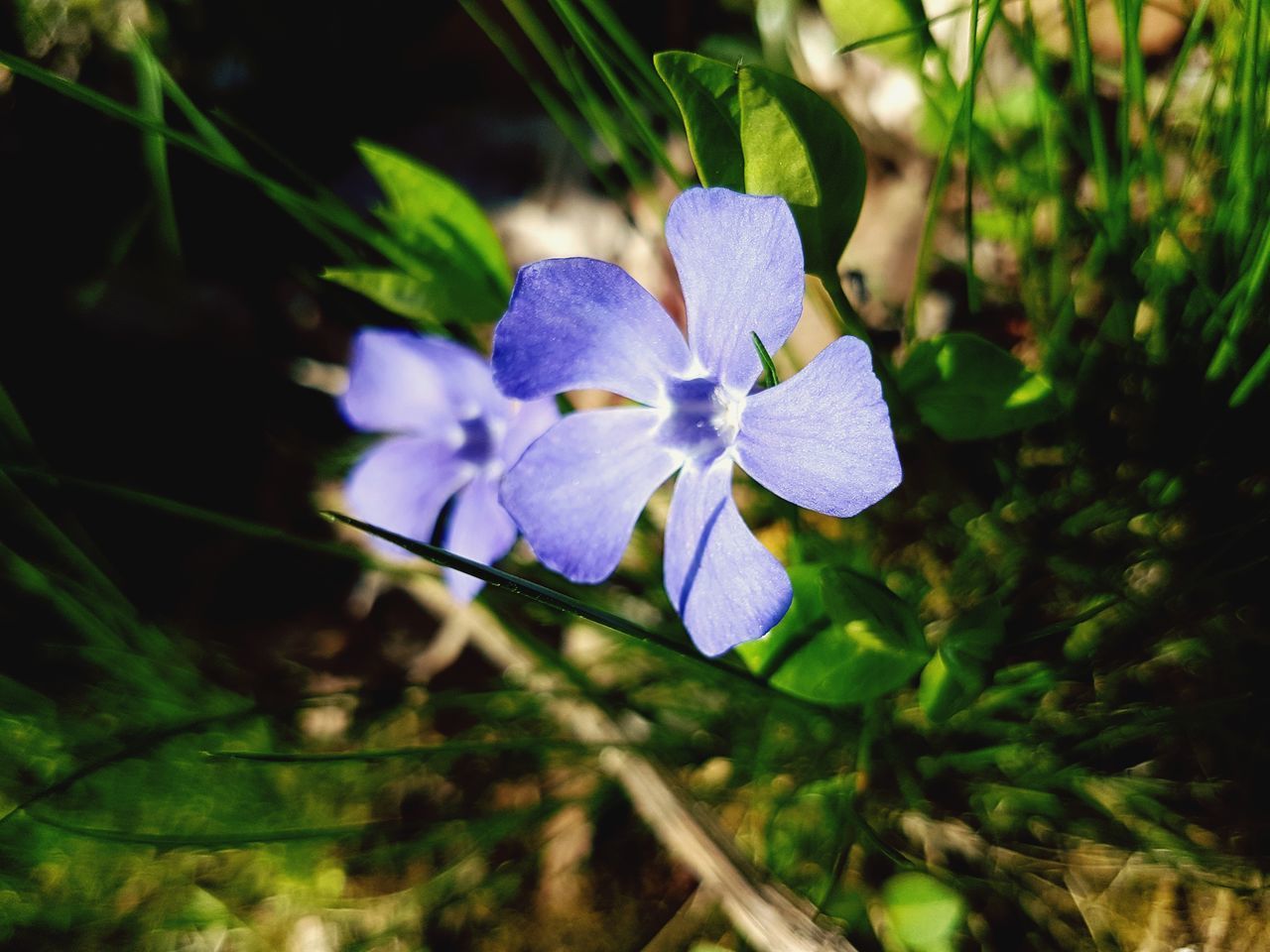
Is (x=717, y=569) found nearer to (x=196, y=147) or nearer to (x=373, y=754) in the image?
(x=373, y=754)

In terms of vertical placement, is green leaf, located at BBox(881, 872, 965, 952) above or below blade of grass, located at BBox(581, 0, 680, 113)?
below

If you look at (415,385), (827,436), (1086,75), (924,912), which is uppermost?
(415,385)

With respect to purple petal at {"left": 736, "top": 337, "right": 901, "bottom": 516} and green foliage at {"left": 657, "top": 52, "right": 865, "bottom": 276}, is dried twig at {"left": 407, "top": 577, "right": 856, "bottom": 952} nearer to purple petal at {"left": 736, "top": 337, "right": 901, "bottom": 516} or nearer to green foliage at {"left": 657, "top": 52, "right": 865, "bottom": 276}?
purple petal at {"left": 736, "top": 337, "right": 901, "bottom": 516}

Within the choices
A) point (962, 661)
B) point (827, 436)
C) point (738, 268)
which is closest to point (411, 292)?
point (738, 268)

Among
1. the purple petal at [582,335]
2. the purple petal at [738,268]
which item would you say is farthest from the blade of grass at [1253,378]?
the purple petal at [582,335]

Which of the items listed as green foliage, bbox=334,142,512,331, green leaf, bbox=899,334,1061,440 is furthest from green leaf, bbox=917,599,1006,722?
green foliage, bbox=334,142,512,331

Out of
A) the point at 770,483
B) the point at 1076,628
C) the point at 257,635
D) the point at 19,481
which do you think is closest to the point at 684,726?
the point at 1076,628
